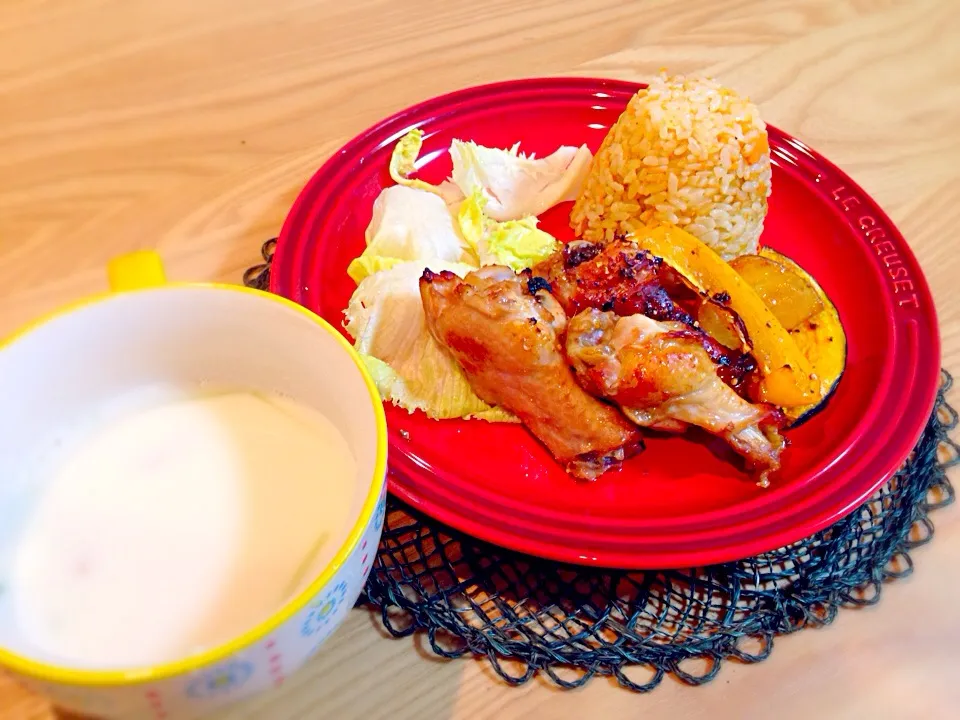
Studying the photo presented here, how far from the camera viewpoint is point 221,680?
604 mm

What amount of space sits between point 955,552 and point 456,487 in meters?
0.78

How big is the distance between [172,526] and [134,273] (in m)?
0.26

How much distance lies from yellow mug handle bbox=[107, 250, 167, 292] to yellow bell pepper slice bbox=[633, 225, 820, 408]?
0.84 m

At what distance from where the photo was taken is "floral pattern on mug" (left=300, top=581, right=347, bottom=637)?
0.63 meters

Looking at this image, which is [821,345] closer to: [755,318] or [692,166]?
[755,318]

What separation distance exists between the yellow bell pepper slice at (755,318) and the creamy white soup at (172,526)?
773 mm

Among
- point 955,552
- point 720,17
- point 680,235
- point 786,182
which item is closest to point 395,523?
point 680,235

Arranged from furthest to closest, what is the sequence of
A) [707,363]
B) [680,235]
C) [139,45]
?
[139,45] < [680,235] < [707,363]

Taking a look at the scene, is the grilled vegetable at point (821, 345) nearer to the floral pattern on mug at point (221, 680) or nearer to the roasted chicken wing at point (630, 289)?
the roasted chicken wing at point (630, 289)

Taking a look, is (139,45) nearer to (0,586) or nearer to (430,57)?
(430,57)

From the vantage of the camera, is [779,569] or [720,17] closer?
[779,569]

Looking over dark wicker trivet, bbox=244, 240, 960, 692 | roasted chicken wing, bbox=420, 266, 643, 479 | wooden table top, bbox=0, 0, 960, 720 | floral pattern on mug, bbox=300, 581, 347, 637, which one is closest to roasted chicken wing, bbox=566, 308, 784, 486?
roasted chicken wing, bbox=420, 266, 643, 479

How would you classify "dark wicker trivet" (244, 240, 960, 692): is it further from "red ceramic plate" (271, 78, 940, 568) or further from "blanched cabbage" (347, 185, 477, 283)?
"blanched cabbage" (347, 185, 477, 283)

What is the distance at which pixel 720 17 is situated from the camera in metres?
2.00
